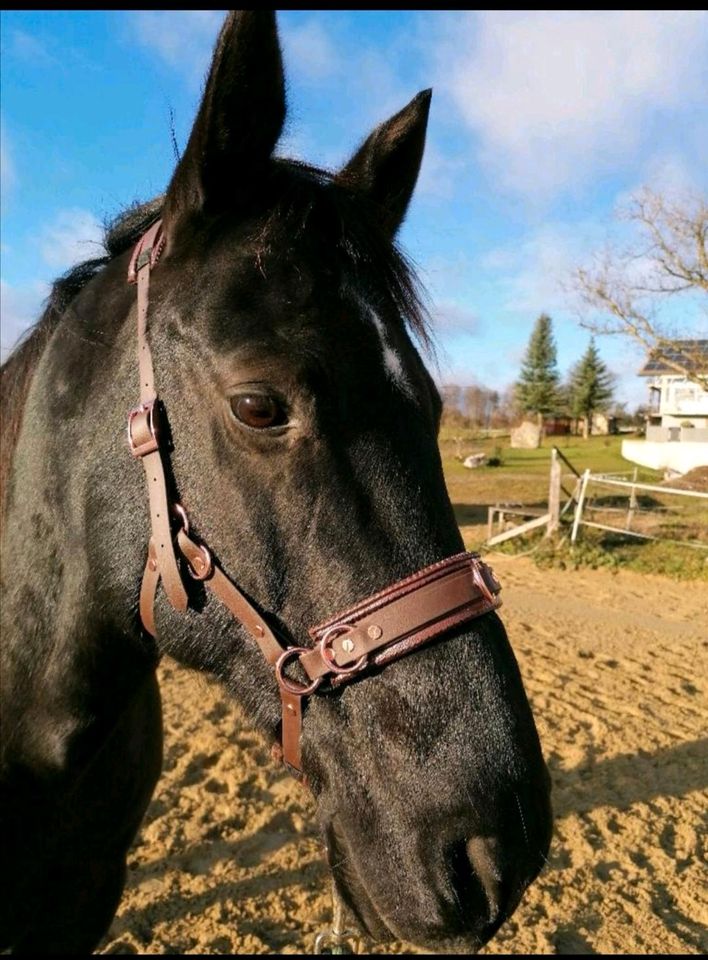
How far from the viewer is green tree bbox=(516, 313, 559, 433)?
260 feet

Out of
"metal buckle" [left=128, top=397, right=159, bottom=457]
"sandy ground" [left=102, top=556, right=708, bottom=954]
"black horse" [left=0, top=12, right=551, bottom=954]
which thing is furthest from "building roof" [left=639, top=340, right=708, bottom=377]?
"metal buckle" [left=128, top=397, right=159, bottom=457]

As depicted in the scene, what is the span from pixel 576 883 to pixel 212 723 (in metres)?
3.57

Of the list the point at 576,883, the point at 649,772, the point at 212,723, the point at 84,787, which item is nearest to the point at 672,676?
the point at 649,772

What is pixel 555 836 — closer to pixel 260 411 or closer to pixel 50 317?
pixel 260 411

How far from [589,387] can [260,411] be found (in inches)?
3153

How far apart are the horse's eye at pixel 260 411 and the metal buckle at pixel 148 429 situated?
0.95ft

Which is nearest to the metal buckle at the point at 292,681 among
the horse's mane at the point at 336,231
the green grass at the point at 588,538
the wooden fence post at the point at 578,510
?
the horse's mane at the point at 336,231

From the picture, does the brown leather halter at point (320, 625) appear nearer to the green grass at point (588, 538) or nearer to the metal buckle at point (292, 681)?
the metal buckle at point (292, 681)

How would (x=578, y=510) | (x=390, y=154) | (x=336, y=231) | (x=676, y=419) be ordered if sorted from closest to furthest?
(x=336, y=231) → (x=390, y=154) → (x=578, y=510) → (x=676, y=419)

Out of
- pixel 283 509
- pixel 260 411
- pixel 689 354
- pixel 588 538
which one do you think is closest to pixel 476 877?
pixel 283 509

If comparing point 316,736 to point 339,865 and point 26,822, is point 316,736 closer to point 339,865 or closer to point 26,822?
point 339,865

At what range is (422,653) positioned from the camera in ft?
4.96

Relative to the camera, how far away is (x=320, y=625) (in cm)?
156

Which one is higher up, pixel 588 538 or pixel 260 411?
pixel 260 411
